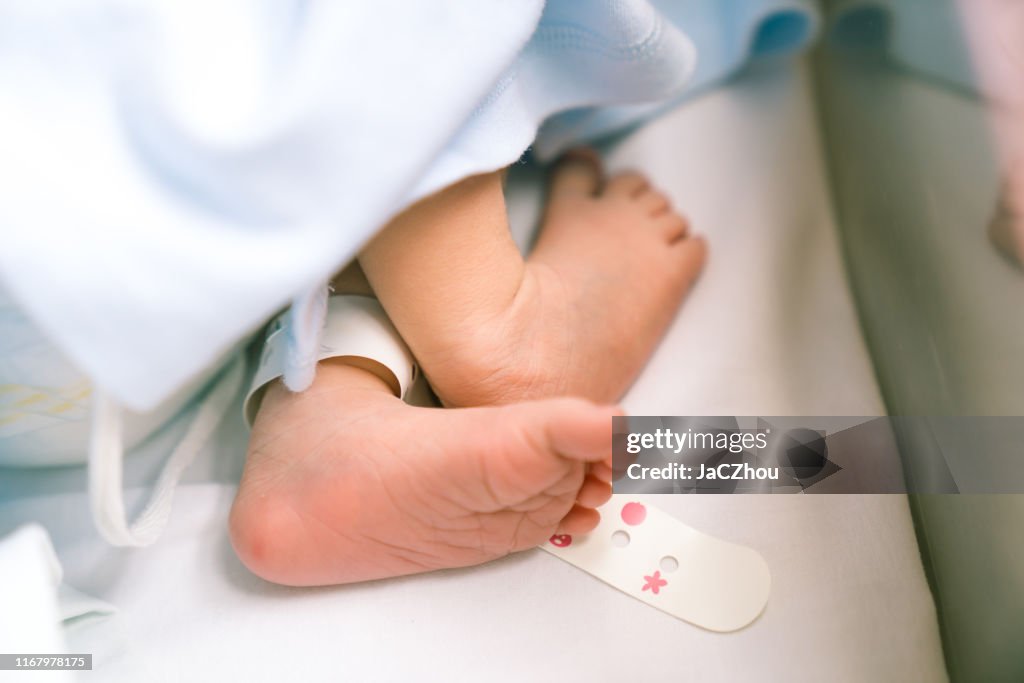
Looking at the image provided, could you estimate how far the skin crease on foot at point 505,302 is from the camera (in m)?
0.52

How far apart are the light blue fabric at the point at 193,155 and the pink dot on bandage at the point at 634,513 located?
0.25 metres

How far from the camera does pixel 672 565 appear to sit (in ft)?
1.76

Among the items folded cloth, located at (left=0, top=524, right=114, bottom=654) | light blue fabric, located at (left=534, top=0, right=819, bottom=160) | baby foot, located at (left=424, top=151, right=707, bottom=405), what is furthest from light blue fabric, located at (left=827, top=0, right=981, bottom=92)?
folded cloth, located at (left=0, top=524, right=114, bottom=654)

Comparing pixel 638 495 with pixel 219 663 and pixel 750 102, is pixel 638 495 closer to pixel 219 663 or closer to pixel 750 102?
pixel 219 663

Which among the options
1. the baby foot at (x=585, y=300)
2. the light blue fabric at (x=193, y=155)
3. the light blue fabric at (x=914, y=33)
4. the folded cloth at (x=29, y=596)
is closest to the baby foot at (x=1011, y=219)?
the light blue fabric at (x=914, y=33)

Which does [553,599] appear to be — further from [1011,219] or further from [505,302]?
[1011,219]

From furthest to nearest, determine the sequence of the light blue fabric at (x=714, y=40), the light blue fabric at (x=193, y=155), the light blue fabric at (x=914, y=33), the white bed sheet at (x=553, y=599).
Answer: the light blue fabric at (x=714, y=40)
the light blue fabric at (x=914, y=33)
the white bed sheet at (x=553, y=599)
the light blue fabric at (x=193, y=155)

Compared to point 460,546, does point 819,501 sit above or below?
above

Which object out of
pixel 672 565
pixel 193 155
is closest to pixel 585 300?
pixel 672 565

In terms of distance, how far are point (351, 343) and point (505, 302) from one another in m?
0.10

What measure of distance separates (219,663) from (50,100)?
0.32m

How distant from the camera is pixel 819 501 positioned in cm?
57

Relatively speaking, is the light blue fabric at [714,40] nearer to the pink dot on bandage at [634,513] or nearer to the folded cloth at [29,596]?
the pink dot on bandage at [634,513]

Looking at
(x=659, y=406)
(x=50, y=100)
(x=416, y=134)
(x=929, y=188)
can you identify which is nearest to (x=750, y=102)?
(x=929, y=188)
